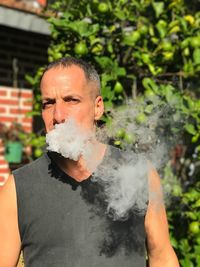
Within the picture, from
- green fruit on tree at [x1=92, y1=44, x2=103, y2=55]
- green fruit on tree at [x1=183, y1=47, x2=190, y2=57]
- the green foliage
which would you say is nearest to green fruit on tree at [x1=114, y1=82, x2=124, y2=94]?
the green foliage

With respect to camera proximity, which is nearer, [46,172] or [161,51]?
[46,172]

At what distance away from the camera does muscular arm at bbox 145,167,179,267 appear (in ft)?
6.98

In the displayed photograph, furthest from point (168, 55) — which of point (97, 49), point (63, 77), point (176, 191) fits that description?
point (63, 77)

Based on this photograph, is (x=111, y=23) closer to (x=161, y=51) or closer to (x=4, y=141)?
(x=161, y=51)

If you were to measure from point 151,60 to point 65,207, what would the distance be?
2.49m

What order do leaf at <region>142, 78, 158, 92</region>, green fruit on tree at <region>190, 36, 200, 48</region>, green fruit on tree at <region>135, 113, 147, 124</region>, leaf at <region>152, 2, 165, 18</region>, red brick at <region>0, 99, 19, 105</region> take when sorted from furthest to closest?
red brick at <region>0, 99, 19, 105</region>
leaf at <region>152, 2, 165, 18</region>
green fruit on tree at <region>190, 36, 200, 48</region>
leaf at <region>142, 78, 158, 92</region>
green fruit on tree at <region>135, 113, 147, 124</region>

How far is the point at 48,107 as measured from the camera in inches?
79.1

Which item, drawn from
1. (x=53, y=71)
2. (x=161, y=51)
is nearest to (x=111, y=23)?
(x=161, y=51)

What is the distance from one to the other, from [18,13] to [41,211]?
10.5ft

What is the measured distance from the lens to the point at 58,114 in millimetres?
1943

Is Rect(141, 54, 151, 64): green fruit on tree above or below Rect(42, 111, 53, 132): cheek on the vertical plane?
above

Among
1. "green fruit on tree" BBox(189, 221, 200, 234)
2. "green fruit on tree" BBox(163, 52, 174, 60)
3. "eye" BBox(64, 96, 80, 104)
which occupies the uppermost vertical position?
"green fruit on tree" BBox(163, 52, 174, 60)

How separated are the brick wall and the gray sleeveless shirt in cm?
352

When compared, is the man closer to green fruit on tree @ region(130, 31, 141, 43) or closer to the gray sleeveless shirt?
the gray sleeveless shirt
